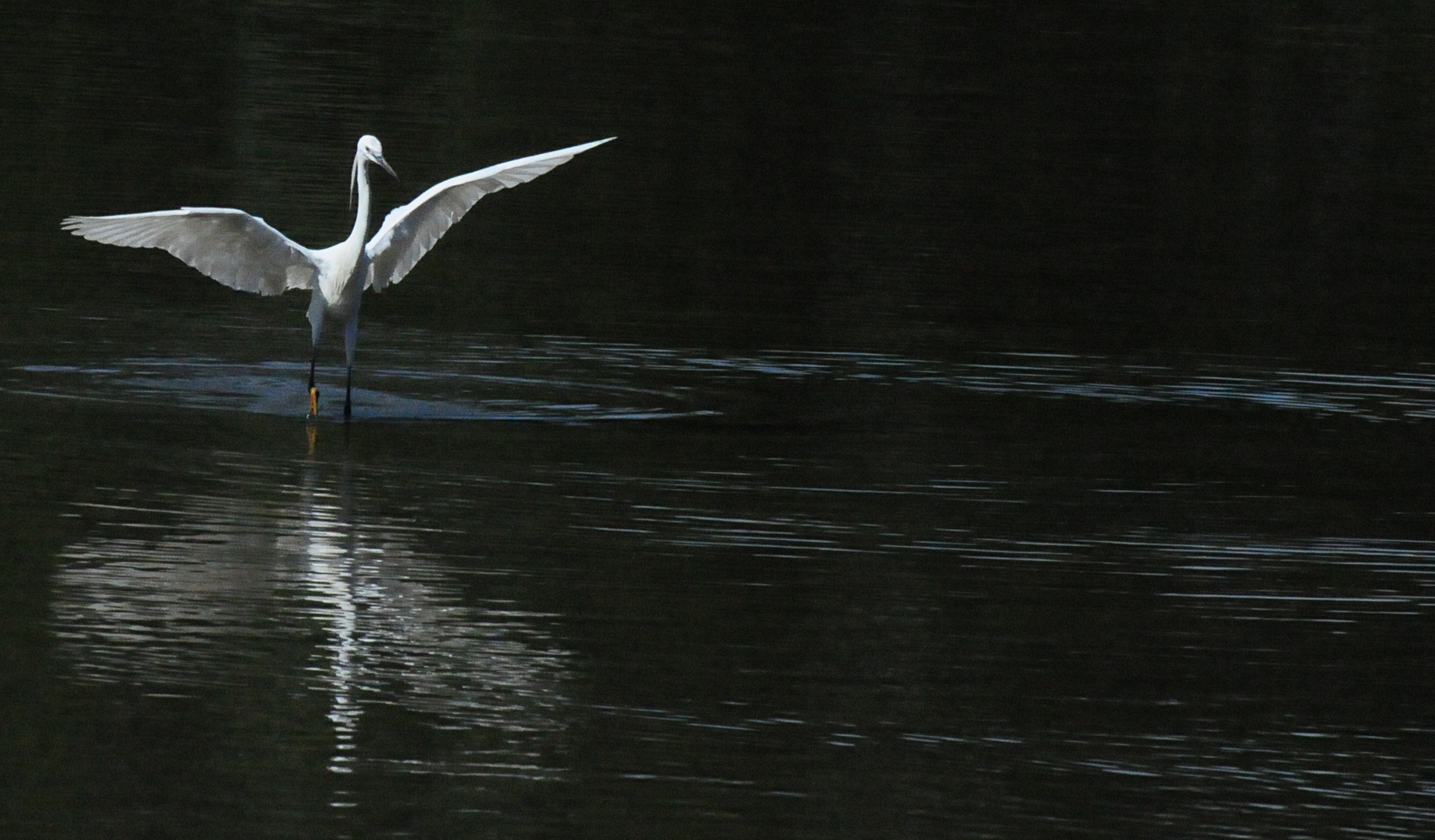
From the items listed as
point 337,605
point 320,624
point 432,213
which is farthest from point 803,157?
point 320,624

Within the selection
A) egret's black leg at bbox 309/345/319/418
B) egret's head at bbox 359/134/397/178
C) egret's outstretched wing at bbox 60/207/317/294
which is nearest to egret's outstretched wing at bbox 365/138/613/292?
egret's head at bbox 359/134/397/178

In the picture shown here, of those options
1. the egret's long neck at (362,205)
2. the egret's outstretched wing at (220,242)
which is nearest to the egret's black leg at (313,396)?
the egret's outstretched wing at (220,242)

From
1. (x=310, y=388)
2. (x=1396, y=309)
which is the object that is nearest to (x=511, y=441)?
(x=310, y=388)

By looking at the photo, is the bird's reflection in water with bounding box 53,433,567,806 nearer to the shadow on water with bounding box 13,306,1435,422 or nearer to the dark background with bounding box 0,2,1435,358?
the shadow on water with bounding box 13,306,1435,422

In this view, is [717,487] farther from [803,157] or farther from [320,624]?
[803,157]

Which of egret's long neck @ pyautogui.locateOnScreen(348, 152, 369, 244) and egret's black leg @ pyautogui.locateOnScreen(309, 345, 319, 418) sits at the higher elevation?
egret's long neck @ pyautogui.locateOnScreen(348, 152, 369, 244)

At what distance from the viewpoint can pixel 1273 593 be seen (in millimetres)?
10547

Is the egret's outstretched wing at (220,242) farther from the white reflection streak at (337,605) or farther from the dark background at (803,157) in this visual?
the dark background at (803,157)

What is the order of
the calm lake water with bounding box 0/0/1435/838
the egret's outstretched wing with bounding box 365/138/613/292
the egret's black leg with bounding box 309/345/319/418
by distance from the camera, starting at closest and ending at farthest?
the calm lake water with bounding box 0/0/1435/838
the egret's black leg with bounding box 309/345/319/418
the egret's outstretched wing with bounding box 365/138/613/292

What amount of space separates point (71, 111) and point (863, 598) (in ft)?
48.9

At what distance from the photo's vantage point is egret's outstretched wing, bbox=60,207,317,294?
12547 millimetres

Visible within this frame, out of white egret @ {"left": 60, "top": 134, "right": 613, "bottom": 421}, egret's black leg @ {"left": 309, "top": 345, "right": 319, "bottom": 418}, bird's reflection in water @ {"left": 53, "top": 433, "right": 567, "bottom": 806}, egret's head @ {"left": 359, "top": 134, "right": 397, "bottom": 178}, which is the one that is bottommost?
bird's reflection in water @ {"left": 53, "top": 433, "right": 567, "bottom": 806}

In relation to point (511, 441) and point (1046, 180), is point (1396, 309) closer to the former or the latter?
point (1046, 180)

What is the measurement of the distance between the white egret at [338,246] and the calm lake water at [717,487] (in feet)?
1.87
